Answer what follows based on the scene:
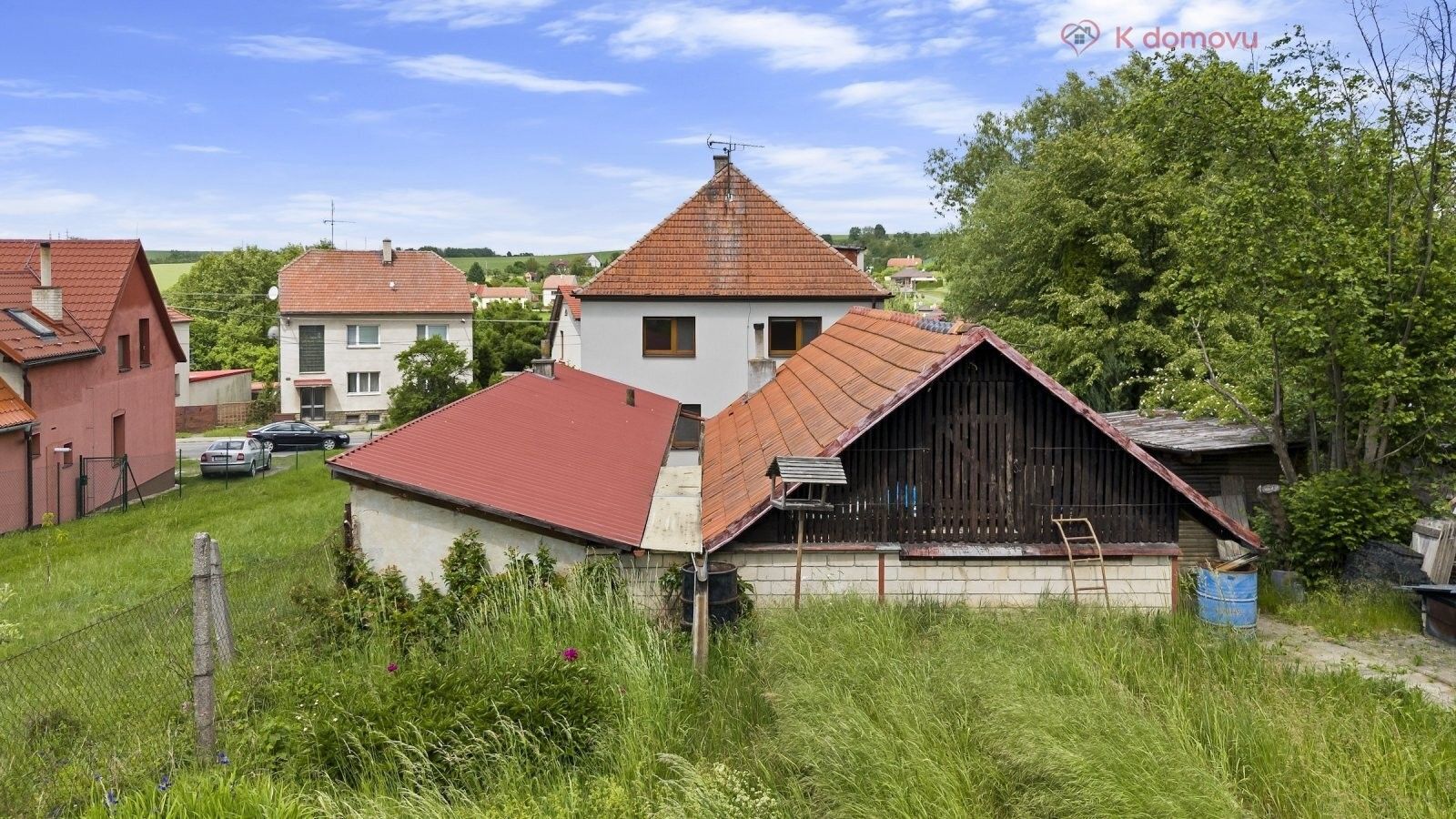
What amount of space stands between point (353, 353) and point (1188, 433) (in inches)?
1555

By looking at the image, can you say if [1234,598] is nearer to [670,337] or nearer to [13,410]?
[670,337]

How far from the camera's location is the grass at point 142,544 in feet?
43.2

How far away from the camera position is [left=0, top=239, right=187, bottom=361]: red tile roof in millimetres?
24531

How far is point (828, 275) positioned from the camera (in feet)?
90.5

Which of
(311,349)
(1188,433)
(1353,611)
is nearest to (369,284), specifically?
(311,349)

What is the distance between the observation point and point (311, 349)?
47.8 meters

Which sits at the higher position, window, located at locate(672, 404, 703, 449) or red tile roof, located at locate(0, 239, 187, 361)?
red tile roof, located at locate(0, 239, 187, 361)

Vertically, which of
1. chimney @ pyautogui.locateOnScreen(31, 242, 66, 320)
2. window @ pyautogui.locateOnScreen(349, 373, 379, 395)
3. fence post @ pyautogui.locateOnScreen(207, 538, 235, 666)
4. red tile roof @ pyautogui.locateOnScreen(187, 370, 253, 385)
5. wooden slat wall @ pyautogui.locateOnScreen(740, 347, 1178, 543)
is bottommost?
fence post @ pyautogui.locateOnScreen(207, 538, 235, 666)

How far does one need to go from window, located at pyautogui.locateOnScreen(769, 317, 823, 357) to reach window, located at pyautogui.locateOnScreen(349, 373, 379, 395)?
90.5 feet

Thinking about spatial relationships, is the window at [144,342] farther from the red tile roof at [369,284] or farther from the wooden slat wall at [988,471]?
the wooden slat wall at [988,471]

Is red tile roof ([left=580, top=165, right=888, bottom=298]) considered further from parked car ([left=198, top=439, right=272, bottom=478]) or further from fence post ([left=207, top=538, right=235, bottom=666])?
fence post ([left=207, top=538, right=235, bottom=666])

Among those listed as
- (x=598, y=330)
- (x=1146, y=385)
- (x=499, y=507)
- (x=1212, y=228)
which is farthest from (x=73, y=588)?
(x=1146, y=385)

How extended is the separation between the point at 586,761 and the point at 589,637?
2.14m

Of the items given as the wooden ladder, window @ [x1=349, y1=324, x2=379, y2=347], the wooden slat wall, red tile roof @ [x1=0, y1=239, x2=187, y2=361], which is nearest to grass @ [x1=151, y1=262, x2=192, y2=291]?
window @ [x1=349, y1=324, x2=379, y2=347]
